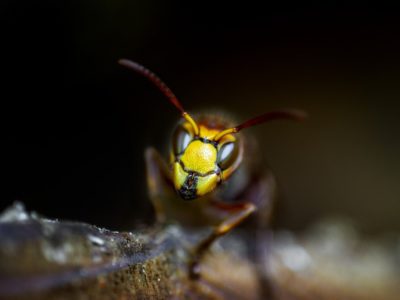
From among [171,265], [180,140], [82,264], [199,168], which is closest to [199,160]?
[199,168]

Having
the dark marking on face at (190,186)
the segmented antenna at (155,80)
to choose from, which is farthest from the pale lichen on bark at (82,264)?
the segmented antenna at (155,80)

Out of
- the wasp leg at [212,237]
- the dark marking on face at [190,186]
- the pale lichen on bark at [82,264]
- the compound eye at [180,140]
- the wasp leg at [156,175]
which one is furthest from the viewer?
the wasp leg at [156,175]

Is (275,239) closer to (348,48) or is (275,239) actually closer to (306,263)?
(306,263)

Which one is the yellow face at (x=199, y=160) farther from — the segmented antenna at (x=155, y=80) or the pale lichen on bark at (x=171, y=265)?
the pale lichen on bark at (x=171, y=265)

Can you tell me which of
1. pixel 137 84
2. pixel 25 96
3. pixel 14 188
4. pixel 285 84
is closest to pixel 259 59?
pixel 285 84

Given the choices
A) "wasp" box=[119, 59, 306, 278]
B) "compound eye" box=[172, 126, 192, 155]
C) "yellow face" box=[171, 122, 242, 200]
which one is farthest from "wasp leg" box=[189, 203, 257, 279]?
"compound eye" box=[172, 126, 192, 155]

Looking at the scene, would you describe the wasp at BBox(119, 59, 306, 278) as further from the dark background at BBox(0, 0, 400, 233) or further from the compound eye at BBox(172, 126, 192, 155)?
the dark background at BBox(0, 0, 400, 233)
